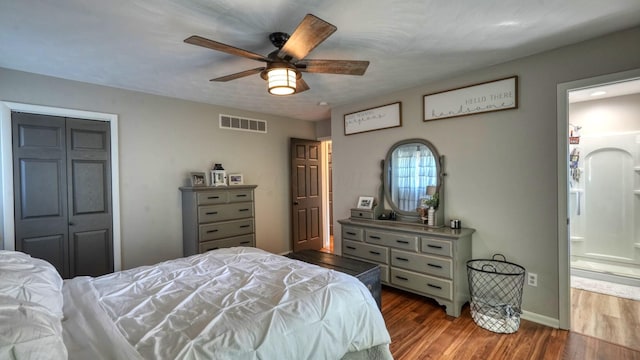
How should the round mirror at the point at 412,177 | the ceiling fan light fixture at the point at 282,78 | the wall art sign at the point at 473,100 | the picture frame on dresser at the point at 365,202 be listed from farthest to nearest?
the picture frame on dresser at the point at 365,202 < the round mirror at the point at 412,177 < the wall art sign at the point at 473,100 < the ceiling fan light fixture at the point at 282,78

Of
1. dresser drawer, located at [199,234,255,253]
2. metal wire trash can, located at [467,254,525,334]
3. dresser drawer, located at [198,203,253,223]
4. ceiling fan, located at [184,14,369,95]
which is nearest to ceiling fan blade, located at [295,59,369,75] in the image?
ceiling fan, located at [184,14,369,95]

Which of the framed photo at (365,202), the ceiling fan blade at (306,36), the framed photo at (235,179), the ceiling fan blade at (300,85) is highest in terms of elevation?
the ceiling fan blade at (306,36)

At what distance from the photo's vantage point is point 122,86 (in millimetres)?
3225

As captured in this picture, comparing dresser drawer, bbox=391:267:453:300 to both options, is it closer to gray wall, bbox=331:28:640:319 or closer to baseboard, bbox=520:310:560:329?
gray wall, bbox=331:28:640:319

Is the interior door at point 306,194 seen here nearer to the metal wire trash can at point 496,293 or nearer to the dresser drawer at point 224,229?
the dresser drawer at point 224,229

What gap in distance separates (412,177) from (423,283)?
1.20m

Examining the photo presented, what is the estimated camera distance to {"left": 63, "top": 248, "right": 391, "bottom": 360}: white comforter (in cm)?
112

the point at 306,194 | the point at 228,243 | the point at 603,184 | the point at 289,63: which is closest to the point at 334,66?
the point at 289,63

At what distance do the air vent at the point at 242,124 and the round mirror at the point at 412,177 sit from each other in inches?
80.0

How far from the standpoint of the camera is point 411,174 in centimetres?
349

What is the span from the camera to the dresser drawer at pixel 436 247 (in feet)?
9.09

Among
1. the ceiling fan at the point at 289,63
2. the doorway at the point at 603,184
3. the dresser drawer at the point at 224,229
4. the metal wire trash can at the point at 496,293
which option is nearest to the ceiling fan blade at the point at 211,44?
the ceiling fan at the point at 289,63

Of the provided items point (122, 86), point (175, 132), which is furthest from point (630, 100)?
point (122, 86)

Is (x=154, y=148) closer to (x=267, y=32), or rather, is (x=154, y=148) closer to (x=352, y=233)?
(x=267, y=32)
